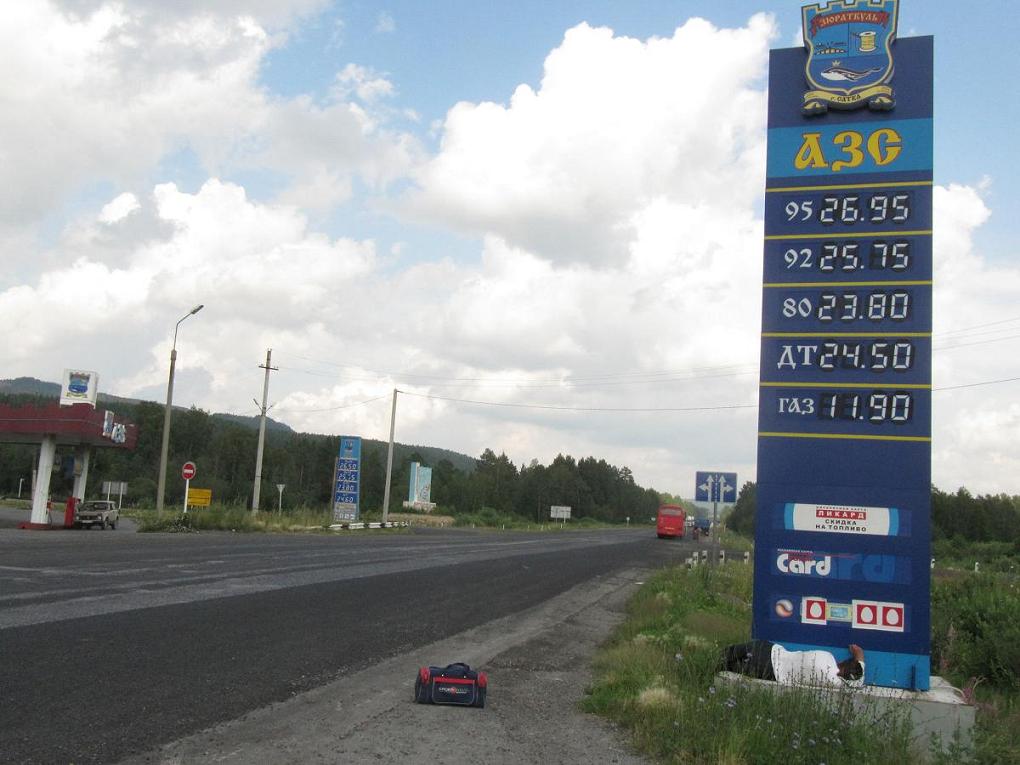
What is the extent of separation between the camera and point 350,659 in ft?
34.0

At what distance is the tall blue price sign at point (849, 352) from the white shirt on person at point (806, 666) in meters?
0.27

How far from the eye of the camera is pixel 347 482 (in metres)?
52.9

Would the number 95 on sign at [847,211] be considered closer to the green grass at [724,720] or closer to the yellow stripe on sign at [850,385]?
the yellow stripe on sign at [850,385]

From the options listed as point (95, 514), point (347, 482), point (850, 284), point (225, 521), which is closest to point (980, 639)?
point (850, 284)

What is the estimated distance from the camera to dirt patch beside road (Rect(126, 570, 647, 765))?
6316 mm

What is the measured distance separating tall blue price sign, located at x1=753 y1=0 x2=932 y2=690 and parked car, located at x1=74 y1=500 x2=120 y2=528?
40743mm

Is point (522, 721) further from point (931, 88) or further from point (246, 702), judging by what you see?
point (931, 88)

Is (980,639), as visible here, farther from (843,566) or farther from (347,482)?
(347,482)

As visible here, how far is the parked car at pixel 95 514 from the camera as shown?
43250 mm

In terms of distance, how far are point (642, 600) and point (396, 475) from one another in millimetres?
172042

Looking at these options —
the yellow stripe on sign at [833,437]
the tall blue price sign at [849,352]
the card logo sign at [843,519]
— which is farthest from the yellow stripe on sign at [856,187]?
the card logo sign at [843,519]

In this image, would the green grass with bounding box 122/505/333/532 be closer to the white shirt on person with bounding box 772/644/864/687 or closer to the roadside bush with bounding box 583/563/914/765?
the roadside bush with bounding box 583/563/914/765

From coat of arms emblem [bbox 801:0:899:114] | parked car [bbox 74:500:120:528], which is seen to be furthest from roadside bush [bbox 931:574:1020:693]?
parked car [bbox 74:500:120:528]

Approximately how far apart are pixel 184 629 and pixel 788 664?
768 cm
